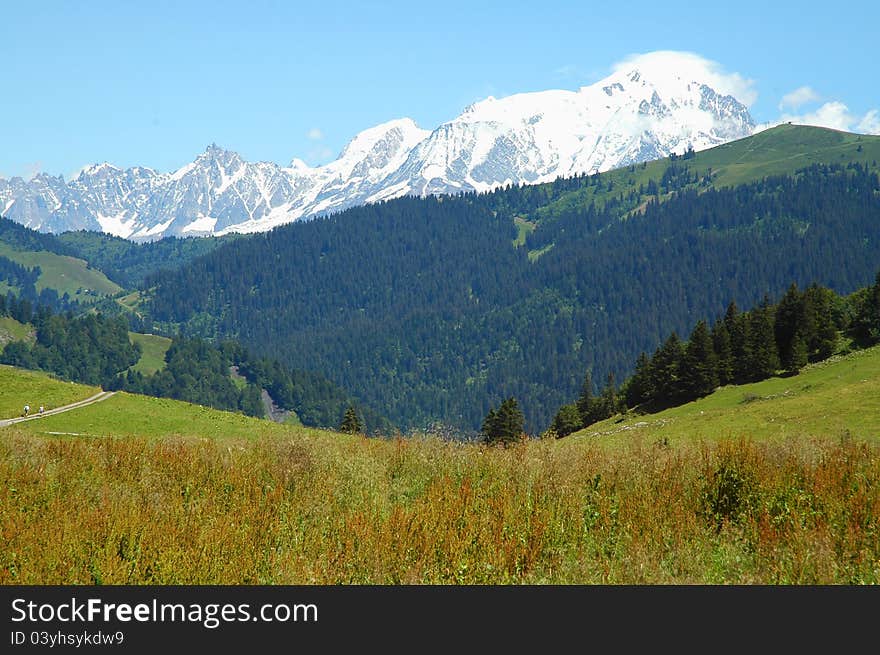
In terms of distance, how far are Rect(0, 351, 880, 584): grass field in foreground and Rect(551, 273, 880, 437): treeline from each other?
55.0 m

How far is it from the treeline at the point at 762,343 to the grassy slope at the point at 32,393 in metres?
52.8

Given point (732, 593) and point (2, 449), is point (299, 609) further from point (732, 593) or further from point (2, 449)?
point (2, 449)

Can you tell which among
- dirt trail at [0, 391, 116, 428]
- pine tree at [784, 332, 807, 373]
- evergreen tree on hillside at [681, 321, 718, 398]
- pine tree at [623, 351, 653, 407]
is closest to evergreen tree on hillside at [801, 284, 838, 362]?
pine tree at [784, 332, 807, 373]

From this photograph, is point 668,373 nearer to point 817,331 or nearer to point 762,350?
point 762,350

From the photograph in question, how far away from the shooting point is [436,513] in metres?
12.4

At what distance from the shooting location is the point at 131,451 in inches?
700

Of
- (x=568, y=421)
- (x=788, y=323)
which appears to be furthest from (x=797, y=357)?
(x=568, y=421)

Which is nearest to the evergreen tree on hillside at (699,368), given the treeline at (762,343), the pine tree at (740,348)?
the treeline at (762,343)

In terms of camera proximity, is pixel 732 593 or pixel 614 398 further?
pixel 614 398

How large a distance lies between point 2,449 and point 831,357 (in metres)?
66.6

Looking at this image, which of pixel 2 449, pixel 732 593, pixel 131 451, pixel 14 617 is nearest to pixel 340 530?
pixel 14 617

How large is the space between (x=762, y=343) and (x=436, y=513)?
6414cm

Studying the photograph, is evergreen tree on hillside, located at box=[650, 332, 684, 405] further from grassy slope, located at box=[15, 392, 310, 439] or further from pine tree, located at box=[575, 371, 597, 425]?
grassy slope, located at box=[15, 392, 310, 439]

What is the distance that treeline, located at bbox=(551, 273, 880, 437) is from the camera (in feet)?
219
